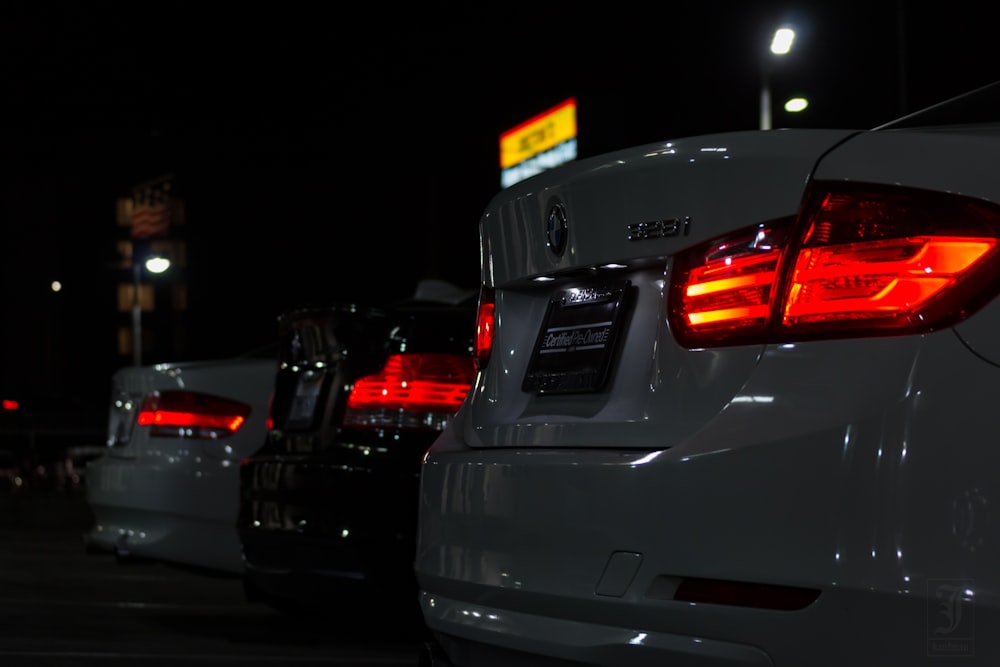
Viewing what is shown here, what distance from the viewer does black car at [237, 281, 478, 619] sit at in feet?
16.0

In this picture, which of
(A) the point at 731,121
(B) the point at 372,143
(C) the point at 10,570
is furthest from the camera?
(B) the point at 372,143

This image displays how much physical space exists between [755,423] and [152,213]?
1145 inches

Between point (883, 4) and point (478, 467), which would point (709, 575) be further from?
point (883, 4)

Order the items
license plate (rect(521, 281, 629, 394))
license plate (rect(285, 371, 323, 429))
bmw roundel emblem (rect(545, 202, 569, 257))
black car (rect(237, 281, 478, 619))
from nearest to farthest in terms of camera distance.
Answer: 1. license plate (rect(521, 281, 629, 394))
2. bmw roundel emblem (rect(545, 202, 569, 257))
3. black car (rect(237, 281, 478, 619))
4. license plate (rect(285, 371, 323, 429))

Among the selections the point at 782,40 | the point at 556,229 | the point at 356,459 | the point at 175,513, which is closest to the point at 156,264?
the point at 782,40

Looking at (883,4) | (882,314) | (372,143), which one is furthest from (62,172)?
(882,314)

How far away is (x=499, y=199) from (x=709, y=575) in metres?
1.08

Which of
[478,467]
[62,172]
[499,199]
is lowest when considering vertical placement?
[478,467]

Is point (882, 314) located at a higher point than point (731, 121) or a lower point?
lower

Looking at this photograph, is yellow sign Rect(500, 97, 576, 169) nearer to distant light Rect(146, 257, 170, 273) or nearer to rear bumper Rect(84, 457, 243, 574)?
distant light Rect(146, 257, 170, 273)

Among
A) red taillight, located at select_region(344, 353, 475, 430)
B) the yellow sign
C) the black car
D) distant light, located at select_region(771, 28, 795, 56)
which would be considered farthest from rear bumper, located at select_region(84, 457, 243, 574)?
the yellow sign

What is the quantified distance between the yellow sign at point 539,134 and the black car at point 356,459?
3183cm

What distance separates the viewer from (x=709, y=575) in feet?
7.22

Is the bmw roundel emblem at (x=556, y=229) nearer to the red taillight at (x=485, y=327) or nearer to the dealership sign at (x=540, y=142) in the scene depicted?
the red taillight at (x=485, y=327)
